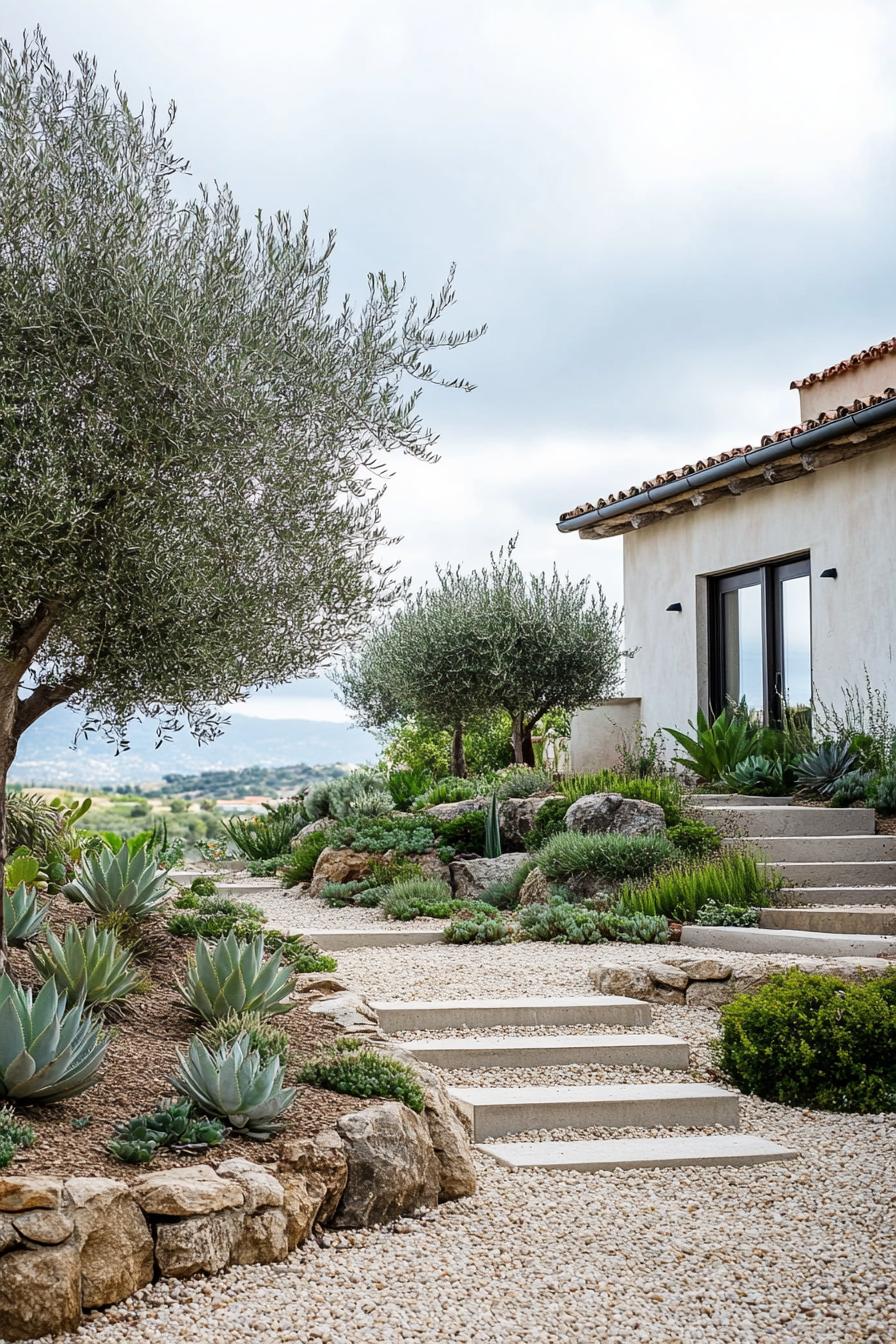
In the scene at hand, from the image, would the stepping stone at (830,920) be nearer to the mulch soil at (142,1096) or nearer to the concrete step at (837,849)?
the concrete step at (837,849)

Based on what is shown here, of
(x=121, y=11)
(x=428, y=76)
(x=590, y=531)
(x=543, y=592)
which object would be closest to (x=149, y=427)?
(x=121, y=11)

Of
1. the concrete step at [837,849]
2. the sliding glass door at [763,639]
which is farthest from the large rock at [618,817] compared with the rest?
the sliding glass door at [763,639]

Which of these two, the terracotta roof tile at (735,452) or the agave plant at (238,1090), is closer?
the agave plant at (238,1090)

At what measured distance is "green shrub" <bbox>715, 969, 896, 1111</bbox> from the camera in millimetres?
5492

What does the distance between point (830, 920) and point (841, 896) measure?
74 centimetres

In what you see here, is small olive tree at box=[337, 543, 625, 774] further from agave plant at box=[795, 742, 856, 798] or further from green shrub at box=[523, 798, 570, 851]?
agave plant at box=[795, 742, 856, 798]

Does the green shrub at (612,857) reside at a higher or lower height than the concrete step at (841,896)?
higher

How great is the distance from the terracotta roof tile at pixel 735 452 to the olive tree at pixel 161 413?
687 cm

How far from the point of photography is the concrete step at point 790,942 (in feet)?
24.6

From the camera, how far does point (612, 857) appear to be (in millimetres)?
9602

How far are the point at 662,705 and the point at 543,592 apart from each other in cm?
222

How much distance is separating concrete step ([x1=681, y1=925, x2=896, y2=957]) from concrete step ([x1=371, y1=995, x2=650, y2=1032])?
174cm

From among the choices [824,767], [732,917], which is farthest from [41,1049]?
[824,767]

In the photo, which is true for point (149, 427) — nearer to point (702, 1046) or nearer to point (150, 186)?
point (150, 186)
